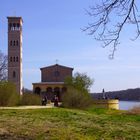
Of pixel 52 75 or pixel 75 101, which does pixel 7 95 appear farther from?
pixel 52 75

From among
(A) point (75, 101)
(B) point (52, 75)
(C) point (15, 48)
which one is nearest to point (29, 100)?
(A) point (75, 101)

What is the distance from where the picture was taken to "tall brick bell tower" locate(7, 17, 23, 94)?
315 ft

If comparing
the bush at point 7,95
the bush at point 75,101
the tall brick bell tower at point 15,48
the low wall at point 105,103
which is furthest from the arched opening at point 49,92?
Answer: the bush at point 7,95

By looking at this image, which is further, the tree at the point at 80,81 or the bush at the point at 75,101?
the tree at the point at 80,81

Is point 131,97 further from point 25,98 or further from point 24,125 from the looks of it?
point 24,125

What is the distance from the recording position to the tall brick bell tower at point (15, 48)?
315 ft

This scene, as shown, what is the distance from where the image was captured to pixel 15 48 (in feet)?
323

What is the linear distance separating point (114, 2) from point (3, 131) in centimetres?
573

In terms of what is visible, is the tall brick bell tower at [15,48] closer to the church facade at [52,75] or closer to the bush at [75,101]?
the church facade at [52,75]

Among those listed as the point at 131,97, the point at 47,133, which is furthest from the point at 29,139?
the point at 131,97

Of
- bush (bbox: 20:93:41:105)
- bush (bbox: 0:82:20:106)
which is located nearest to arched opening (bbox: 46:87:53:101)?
bush (bbox: 20:93:41:105)

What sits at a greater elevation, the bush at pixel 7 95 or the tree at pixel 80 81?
the tree at pixel 80 81

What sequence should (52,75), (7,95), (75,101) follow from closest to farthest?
(7,95) → (75,101) → (52,75)

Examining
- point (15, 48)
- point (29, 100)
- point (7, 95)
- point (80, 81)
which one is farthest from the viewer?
point (15, 48)
